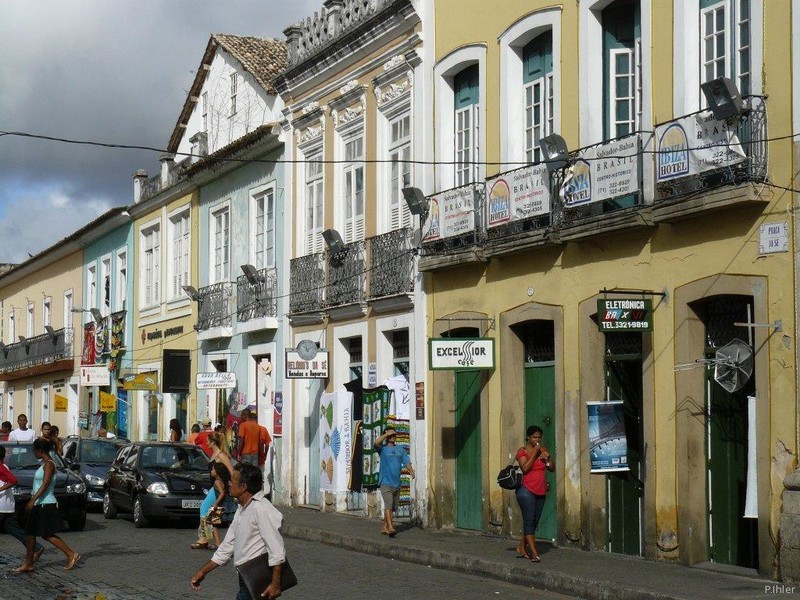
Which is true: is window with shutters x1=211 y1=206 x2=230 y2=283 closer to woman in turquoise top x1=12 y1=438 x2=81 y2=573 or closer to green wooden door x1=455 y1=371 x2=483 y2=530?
green wooden door x1=455 y1=371 x2=483 y2=530

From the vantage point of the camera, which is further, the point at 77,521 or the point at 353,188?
the point at 353,188

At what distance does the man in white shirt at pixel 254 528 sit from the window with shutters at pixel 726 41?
7914mm

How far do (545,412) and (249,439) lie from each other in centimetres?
790

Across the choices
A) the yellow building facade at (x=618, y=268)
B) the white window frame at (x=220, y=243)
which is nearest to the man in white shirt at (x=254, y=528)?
the yellow building facade at (x=618, y=268)

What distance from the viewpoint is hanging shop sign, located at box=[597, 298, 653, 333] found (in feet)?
51.6

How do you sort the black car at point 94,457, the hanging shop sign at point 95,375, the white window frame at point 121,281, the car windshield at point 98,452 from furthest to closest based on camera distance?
1. the white window frame at point 121,281
2. the hanging shop sign at point 95,375
3. the car windshield at point 98,452
4. the black car at point 94,457

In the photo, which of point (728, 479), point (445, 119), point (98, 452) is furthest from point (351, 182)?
point (728, 479)

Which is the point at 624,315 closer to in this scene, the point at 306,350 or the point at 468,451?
the point at 468,451

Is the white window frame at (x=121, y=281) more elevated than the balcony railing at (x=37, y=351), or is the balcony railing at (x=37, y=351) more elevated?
the white window frame at (x=121, y=281)

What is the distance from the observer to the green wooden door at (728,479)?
1528 centimetres

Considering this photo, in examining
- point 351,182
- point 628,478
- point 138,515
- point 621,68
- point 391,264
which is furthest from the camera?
point 351,182

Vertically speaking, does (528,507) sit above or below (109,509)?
above

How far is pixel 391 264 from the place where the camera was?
23031mm

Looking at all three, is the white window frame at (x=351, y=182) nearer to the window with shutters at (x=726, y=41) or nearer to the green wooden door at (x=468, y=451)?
the green wooden door at (x=468, y=451)
